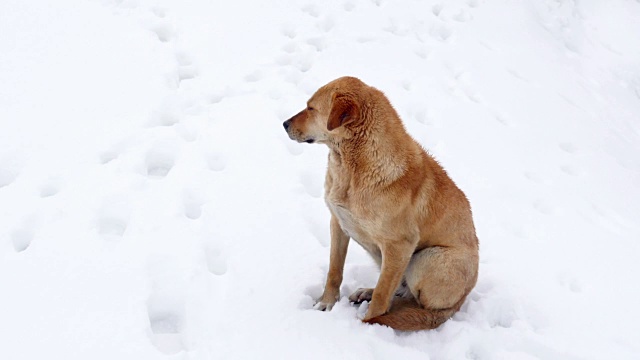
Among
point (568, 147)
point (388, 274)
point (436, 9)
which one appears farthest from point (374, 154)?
point (436, 9)

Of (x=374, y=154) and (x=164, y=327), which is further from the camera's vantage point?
(x=374, y=154)

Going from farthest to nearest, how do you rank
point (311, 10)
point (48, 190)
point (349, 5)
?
1. point (349, 5)
2. point (311, 10)
3. point (48, 190)

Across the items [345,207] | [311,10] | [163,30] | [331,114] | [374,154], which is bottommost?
[163,30]

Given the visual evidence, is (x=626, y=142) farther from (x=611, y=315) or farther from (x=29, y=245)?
(x=29, y=245)

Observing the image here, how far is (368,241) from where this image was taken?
11.2 ft

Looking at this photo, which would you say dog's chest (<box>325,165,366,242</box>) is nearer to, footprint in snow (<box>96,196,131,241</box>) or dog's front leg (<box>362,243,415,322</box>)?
dog's front leg (<box>362,243,415,322</box>)

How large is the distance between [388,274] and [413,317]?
341 millimetres

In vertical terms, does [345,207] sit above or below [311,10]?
above

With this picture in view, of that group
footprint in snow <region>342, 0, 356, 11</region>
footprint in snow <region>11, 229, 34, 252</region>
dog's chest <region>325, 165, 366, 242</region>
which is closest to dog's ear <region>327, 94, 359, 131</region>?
dog's chest <region>325, 165, 366, 242</region>

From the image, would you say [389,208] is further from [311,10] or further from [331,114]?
[311,10]

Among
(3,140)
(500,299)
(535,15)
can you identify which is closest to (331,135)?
(500,299)

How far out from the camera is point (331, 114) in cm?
324

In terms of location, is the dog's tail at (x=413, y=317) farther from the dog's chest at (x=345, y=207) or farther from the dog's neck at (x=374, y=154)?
the dog's neck at (x=374, y=154)

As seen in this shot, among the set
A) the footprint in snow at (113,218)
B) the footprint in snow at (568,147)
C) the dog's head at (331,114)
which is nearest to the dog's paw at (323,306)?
the dog's head at (331,114)
